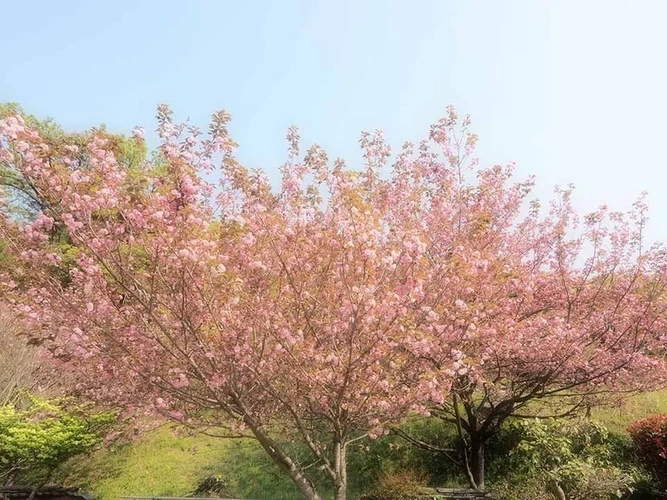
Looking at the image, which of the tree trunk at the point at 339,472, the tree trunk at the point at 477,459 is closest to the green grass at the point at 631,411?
the tree trunk at the point at 477,459

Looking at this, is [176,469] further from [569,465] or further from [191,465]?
[569,465]

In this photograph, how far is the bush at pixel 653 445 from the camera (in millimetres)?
10234

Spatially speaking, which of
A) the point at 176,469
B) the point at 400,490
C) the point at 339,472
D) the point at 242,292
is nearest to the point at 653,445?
the point at 400,490

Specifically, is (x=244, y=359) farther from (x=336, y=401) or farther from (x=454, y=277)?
(x=454, y=277)

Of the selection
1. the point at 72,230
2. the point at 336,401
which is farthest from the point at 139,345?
the point at 336,401

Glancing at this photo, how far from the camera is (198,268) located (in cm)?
588

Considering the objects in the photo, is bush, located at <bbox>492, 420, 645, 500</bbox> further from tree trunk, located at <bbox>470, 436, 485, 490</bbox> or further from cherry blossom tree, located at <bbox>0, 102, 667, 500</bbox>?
cherry blossom tree, located at <bbox>0, 102, 667, 500</bbox>

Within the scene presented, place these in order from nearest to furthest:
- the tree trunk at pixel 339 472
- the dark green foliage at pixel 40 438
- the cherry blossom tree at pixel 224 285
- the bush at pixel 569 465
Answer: the cherry blossom tree at pixel 224 285 < the tree trunk at pixel 339 472 < the bush at pixel 569 465 < the dark green foliage at pixel 40 438

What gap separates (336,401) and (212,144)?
12.0 ft

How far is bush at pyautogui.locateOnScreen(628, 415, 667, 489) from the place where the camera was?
10.2 meters

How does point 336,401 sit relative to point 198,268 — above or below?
below

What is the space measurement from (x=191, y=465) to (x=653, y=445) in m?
12.0

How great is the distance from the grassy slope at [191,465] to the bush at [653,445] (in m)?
2.19

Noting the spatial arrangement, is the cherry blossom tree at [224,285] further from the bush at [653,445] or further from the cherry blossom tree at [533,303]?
the bush at [653,445]
